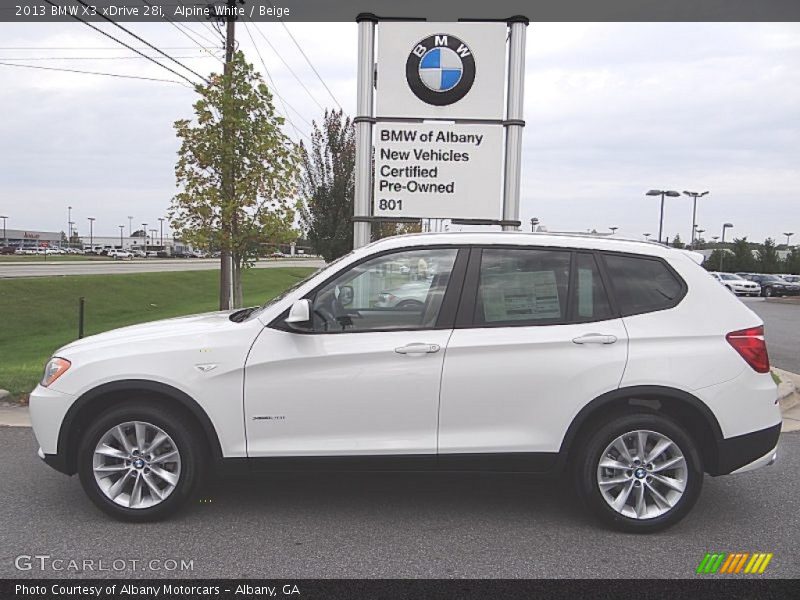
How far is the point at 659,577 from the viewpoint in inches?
142

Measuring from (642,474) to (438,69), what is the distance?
595 centimetres

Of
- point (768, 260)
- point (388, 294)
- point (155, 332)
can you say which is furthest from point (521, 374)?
point (768, 260)

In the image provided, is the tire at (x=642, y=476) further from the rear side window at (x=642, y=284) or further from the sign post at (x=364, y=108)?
the sign post at (x=364, y=108)

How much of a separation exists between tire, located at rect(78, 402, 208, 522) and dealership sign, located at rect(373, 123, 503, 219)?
4.90 metres

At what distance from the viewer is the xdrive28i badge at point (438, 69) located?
844cm

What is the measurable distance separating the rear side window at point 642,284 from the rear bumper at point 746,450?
916 mm

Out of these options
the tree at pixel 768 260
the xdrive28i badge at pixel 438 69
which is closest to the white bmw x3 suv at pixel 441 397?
the xdrive28i badge at pixel 438 69

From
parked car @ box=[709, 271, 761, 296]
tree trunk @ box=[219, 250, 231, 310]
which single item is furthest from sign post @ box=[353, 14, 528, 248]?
parked car @ box=[709, 271, 761, 296]

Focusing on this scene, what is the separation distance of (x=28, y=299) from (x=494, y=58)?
19.5m

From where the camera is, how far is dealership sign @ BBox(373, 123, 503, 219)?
27.8ft

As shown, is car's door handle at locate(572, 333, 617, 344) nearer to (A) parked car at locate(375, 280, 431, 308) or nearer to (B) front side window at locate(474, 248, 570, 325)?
(B) front side window at locate(474, 248, 570, 325)

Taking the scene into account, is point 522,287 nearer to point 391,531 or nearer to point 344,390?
point 344,390

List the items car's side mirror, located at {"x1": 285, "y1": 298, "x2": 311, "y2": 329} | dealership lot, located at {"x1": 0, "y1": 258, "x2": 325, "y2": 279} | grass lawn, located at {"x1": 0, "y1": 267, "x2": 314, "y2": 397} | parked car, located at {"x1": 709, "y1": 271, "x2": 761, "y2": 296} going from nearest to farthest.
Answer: car's side mirror, located at {"x1": 285, "y1": 298, "x2": 311, "y2": 329} → grass lawn, located at {"x1": 0, "y1": 267, "x2": 314, "y2": 397} → dealership lot, located at {"x1": 0, "y1": 258, "x2": 325, "y2": 279} → parked car, located at {"x1": 709, "y1": 271, "x2": 761, "y2": 296}
